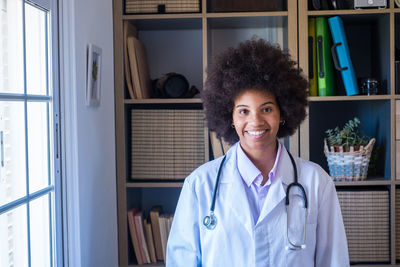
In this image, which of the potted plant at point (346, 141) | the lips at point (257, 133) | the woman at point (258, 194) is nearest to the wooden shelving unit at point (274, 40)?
the potted plant at point (346, 141)

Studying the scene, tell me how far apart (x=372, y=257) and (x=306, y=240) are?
3.83 feet

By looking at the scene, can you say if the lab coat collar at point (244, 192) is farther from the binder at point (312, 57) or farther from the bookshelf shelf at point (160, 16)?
the bookshelf shelf at point (160, 16)

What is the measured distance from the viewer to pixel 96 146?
88.1 inches

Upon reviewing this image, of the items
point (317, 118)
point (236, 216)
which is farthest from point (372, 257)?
point (236, 216)

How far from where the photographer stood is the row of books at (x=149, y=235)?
8.73 feet

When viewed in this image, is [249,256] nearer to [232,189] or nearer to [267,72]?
[232,189]

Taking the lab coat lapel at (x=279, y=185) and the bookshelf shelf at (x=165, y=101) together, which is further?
the bookshelf shelf at (x=165, y=101)

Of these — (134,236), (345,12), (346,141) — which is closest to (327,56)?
(345,12)

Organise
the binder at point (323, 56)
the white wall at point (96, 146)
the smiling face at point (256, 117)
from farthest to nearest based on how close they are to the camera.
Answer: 1. the binder at point (323, 56)
2. the white wall at point (96, 146)
3. the smiling face at point (256, 117)

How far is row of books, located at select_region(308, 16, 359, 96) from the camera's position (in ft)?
8.23

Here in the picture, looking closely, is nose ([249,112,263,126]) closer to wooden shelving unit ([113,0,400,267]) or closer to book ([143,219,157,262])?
wooden shelving unit ([113,0,400,267])

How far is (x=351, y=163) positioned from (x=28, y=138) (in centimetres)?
164

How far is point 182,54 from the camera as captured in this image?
9.80 ft

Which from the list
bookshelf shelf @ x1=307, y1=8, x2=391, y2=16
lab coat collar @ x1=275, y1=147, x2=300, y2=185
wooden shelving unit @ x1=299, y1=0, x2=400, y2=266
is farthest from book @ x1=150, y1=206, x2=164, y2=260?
bookshelf shelf @ x1=307, y1=8, x2=391, y2=16
